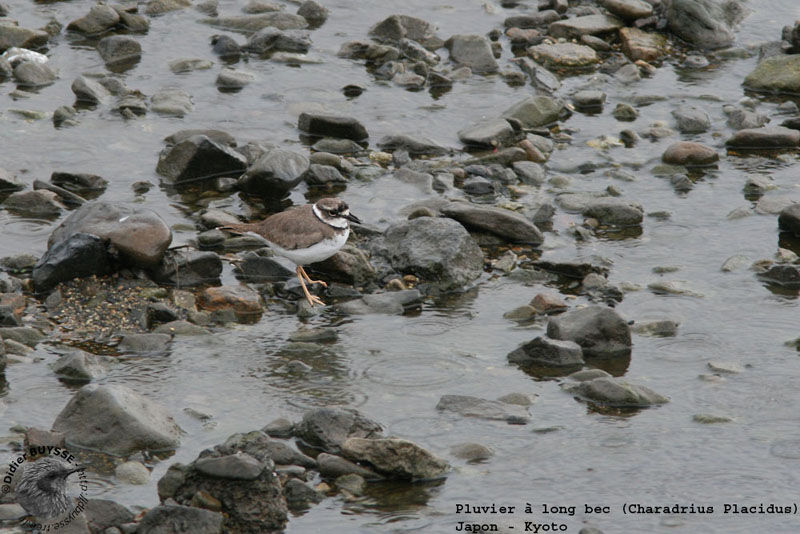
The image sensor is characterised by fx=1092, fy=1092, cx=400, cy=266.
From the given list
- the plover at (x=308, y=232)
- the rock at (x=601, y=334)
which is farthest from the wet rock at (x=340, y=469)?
the plover at (x=308, y=232)

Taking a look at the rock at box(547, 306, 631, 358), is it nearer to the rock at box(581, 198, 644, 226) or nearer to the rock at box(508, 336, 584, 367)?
the rock at box(508, 336, 584, 367)

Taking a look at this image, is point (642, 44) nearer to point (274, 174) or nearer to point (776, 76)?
point (776, 76)

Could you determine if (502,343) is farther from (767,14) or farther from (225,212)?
(767,14)

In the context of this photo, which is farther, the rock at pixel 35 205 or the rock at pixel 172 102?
the rock at pixel 172 102

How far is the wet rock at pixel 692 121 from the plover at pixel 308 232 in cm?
624

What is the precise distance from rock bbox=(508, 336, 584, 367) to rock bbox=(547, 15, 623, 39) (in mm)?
9915

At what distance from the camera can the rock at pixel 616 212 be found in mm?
12781

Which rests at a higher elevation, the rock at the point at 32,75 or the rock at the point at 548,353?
the rock at the point at 548,353

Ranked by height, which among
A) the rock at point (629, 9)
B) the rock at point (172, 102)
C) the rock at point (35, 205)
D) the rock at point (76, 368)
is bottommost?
the rock at point (35, 205)

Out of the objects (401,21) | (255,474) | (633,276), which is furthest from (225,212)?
(401,21)

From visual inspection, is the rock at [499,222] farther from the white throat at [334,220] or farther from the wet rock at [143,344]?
the wet rock at [143,344]

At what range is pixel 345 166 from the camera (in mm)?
13797

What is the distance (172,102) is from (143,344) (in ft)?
21.4

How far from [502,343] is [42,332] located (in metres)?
4.22
